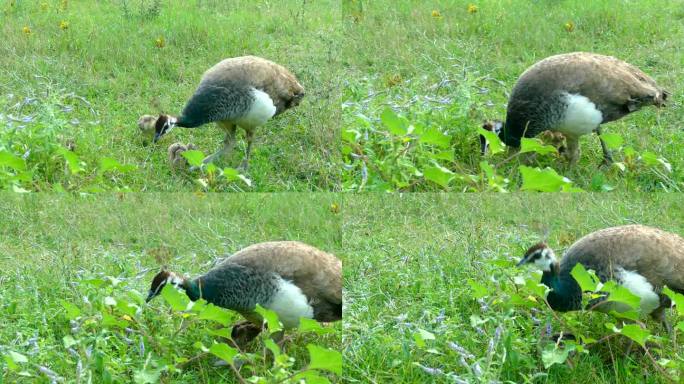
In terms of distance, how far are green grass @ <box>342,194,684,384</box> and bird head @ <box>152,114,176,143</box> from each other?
164 centimetres

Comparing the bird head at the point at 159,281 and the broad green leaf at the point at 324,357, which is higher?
the broad green leaf at the point at 324,357

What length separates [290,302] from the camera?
5301 millimetres

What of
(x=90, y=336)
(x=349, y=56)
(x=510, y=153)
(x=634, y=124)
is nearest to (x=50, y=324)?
(x=90, y=336)

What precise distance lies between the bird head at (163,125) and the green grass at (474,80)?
1422 millimetres

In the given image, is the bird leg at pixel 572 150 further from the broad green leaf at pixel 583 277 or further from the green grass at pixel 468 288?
the broad green leaf at pixel 583 277

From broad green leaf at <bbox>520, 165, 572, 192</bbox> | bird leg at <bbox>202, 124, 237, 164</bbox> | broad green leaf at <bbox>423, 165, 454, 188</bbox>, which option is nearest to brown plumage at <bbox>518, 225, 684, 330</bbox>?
broad green leaf at <bbox>520, 165, 572, 192</bbox>

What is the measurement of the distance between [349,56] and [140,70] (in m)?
2.06

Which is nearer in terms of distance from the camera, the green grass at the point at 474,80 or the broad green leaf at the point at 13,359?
the broad green leaf at the point at 13,359

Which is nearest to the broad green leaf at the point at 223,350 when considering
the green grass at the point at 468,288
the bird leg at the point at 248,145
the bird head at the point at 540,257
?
the green grass at the point at 468,288

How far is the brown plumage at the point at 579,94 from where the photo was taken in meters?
6.10

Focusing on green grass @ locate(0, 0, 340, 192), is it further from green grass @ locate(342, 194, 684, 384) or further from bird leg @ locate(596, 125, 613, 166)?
bird leg @ locate(596, 125, 613, 166)

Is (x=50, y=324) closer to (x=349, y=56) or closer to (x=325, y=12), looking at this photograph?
(x=349, y=56)

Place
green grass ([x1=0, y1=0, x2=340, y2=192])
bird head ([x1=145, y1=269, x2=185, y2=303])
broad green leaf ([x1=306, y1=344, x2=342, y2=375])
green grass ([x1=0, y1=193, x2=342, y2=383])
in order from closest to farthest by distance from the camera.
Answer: broad green leaf ([x1=306, y1=344, x2=342, y2=375]) → green grass ([x1=0, y1=193, x2=342, y2=383]) → bird head ([x1=145, y1=269, x2=185, y2=303]) → green grass ([x1=0, y1=0, x2=340, y2=192])

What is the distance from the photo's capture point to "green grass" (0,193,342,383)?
5.03 m
